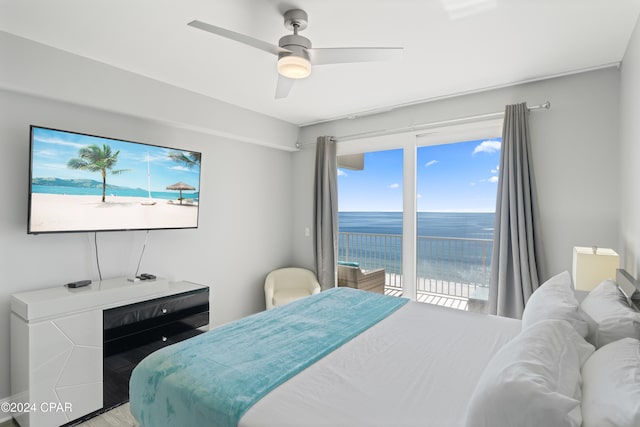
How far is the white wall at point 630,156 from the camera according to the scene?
1993 millimetres

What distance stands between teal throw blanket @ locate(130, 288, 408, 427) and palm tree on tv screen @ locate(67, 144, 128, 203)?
1.68 meters

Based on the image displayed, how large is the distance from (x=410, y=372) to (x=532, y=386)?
0.68 m

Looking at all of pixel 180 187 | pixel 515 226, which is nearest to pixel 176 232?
pixel 180 187

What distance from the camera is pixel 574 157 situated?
9.32 feet

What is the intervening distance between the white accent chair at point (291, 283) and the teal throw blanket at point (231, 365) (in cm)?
180

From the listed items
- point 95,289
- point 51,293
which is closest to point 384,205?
point 95,289

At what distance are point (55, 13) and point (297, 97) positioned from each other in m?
2.02

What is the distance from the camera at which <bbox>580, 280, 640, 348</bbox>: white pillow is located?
4.54 ft

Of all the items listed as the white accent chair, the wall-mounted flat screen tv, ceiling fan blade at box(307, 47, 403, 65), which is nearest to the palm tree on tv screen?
the wall-mounted flat screen tv

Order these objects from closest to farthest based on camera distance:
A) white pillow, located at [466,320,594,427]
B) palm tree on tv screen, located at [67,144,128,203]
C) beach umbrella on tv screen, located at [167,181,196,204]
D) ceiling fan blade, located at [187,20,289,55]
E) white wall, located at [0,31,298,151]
Result: white pillow, located at [466,320,594,427]
ceiling fan blade, located at [187,20,289,55]
white wall, located at [0,31,298,151]
palm tree on tv screen, located at [67,144,128,203]
beach umbrella on tv screen, located at [167,181,196,204]

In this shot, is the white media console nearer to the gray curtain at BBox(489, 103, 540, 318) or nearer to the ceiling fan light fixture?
the ceiling fan light fixture

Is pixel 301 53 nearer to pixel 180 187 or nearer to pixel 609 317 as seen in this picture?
pixel 180 187

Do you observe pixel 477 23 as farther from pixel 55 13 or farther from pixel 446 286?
pixel 446 286

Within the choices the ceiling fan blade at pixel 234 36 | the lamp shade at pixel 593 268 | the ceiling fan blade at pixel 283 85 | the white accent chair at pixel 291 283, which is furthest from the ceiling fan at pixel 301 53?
the white accent chair at pixel 291 283
